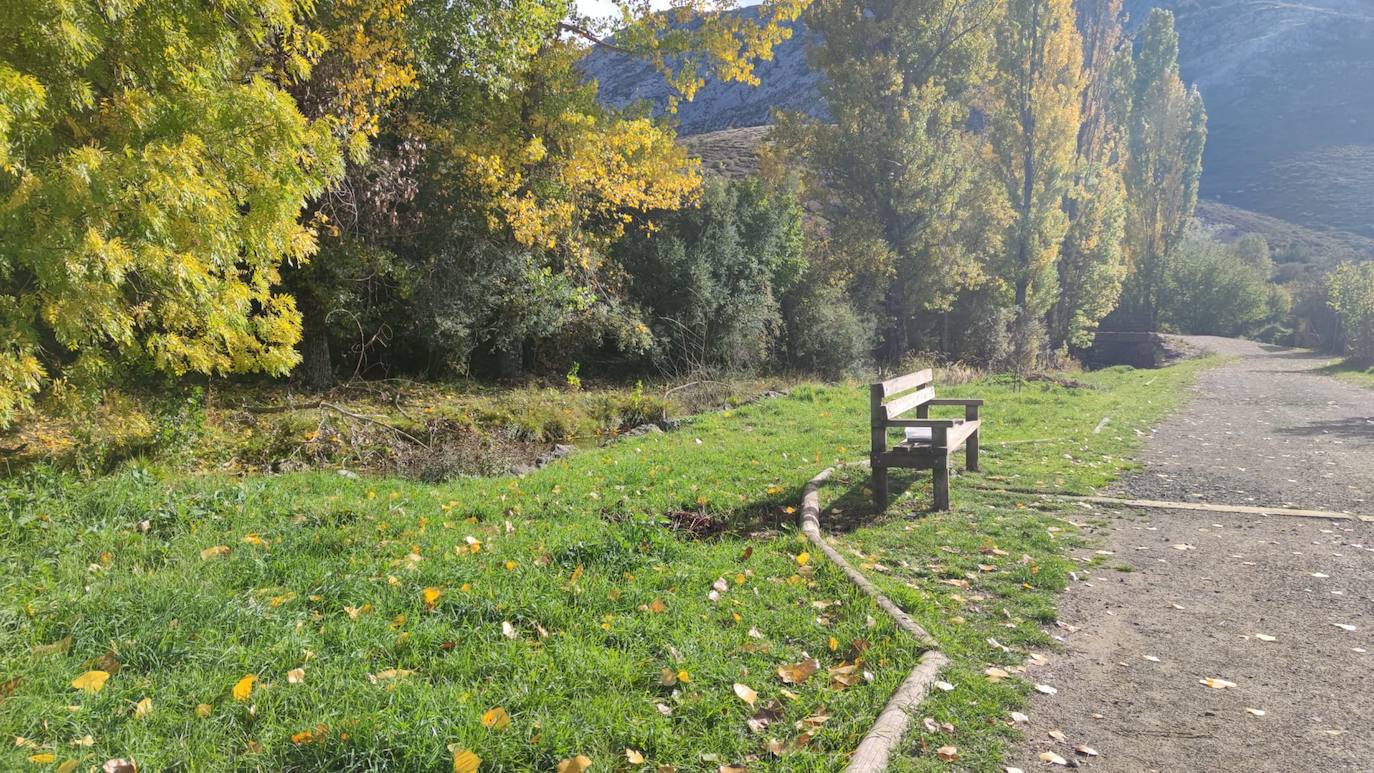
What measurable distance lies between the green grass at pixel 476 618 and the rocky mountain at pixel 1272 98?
229 ft

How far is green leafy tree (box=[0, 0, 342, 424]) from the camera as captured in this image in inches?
183

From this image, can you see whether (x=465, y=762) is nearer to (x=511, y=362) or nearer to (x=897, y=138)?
(x=511, y=362)

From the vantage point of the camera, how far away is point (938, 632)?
3887 mm

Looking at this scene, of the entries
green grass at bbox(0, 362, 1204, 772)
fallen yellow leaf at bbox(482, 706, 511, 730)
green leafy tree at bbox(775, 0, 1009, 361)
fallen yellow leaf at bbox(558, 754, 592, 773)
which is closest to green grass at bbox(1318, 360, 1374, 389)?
green leafy tree at bbox(775, 0, 1009, 361)

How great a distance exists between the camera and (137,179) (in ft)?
16.1

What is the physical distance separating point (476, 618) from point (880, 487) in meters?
3.95

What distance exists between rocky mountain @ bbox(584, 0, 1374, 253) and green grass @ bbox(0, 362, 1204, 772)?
2749 inches

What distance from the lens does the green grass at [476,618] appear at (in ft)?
8.95

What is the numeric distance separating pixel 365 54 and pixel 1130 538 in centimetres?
1046

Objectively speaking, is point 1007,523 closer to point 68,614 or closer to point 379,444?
point 68,614

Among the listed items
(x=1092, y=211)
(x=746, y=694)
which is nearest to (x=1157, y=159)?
(x=1092, y=211)

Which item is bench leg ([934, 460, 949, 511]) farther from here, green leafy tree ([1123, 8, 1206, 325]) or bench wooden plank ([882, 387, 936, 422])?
green leafy tree ([1123, 8, 1206, 325])

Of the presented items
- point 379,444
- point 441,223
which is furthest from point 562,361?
point 379,444

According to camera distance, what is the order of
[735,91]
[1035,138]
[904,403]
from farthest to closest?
[735,91], [1035,138], [904,403]
